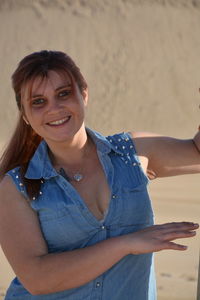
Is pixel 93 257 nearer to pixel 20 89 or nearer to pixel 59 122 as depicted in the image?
pixel 59 122

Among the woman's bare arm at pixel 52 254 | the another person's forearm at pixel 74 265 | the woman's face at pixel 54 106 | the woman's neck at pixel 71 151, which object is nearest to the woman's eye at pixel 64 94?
the woman's face at pixel 54 106

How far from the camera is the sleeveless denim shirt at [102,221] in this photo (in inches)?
99.0

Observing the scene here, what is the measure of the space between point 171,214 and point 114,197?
733 cm

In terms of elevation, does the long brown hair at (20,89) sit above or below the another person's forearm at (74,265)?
above

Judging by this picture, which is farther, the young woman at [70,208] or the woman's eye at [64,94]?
the woman's eye at [64,94]

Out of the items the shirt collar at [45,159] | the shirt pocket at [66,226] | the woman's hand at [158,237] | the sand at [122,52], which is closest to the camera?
the woman's hand at [158,237]

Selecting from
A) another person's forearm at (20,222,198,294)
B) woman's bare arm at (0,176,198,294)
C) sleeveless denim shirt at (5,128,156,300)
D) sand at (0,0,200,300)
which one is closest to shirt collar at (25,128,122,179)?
sleeveless denim shirt at (5,128,156,300)

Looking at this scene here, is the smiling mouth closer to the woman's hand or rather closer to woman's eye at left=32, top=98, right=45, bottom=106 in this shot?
woman's eye at left=32, top=98, right=45, bottom=106

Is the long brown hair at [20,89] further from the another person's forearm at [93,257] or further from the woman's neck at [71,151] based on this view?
the another person's forearm at [93,257]

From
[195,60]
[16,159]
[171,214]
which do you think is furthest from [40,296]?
[195,60]

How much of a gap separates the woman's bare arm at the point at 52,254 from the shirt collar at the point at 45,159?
0.11 m

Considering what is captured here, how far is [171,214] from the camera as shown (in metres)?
9.77

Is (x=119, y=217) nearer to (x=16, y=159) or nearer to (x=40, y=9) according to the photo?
(x=16, y=159)

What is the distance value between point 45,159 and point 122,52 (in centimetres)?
2092
